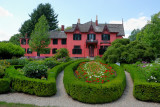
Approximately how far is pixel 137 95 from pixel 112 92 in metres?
1.58

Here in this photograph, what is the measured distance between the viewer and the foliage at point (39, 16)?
42.5 meters

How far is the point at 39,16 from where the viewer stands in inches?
1716

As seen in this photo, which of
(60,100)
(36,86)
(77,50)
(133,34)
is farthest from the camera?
(133,34)

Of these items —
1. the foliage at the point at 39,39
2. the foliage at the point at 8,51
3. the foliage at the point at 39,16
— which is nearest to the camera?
the foliage at the point at 8,51

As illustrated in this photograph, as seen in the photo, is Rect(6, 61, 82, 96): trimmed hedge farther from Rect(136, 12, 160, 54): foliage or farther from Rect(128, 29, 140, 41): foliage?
Rect(128, 29, 140, 41): foliage

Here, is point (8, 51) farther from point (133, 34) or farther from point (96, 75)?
point (133, 34)

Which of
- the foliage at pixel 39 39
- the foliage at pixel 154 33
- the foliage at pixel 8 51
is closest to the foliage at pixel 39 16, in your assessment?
the foliage at pixel 39 39

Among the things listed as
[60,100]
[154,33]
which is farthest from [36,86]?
[154,33]

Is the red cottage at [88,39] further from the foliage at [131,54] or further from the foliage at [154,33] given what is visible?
the foliage at [131,54]

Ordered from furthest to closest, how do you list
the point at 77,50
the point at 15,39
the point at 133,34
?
the point at 133,34 < the point at 15,39 < the point at 77,50

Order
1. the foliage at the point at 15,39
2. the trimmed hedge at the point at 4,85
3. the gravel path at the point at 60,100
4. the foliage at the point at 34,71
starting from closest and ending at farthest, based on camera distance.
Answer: the gravel path at the point at 60,100
the trimmed hedge at the point at 4,85
the foliage at the point at 34,71
the foliage at the point at 15,39

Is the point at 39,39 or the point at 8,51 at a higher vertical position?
the point at 39,39

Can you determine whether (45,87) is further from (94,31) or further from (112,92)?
(94,31)

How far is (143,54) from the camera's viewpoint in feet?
49.6
